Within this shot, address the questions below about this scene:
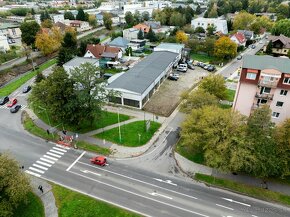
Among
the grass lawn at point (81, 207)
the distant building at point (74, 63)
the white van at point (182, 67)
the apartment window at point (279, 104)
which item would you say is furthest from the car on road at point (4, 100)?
the apartment window at point (279, 104)

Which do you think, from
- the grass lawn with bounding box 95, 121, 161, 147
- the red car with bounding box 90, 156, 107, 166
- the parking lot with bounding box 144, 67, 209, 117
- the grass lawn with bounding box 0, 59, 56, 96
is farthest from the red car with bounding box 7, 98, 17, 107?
the parking lot with bounding box 144, 67, 209, 117

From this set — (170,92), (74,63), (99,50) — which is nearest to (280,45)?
(170,92)

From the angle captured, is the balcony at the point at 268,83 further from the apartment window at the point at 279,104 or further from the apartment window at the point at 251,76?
the apartment window at the point at 279,104

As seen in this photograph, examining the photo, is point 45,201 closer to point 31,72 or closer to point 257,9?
point 31,72

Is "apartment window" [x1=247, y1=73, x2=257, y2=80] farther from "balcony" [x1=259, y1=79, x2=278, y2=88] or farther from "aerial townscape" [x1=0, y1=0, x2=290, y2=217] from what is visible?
"balcony" [x1=259, y1=79, x2=278, y2=88]

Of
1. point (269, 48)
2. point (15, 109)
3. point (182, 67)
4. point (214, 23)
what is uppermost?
point (214, 23)

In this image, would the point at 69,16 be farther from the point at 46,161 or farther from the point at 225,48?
the point at 46,161
